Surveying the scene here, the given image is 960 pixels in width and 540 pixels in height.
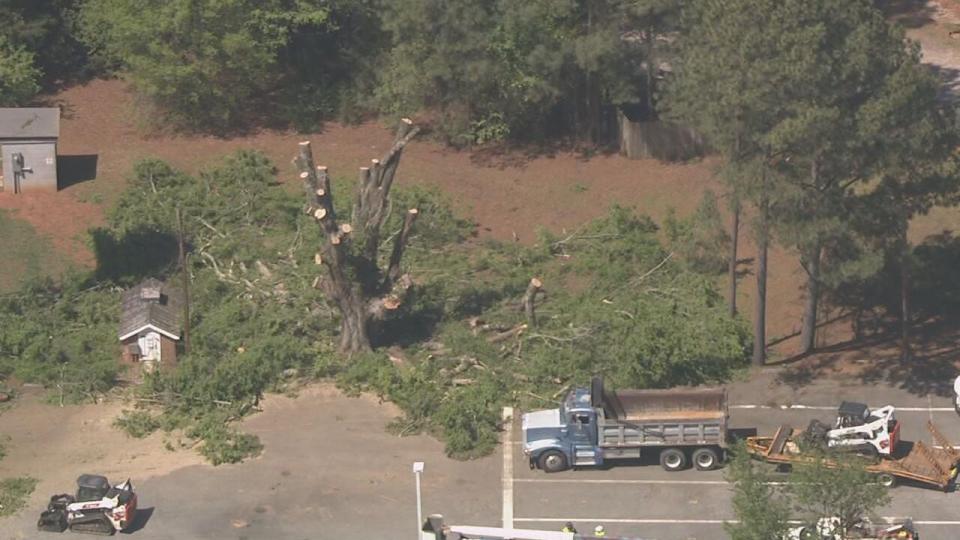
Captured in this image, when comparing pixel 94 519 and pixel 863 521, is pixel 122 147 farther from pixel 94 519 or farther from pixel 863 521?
pixel 863 521

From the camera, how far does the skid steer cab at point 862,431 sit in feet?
123

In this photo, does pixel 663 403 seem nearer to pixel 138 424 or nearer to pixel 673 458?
pixel 673 458

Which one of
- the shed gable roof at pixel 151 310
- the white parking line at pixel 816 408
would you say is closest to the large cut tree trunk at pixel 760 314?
the white parking line at pixel 816 408

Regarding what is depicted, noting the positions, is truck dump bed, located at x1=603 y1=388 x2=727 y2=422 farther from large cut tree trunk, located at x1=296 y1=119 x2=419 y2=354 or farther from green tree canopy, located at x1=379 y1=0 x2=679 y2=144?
green tree canopy, located at x1=379 y1=0 x2=679 y2=144

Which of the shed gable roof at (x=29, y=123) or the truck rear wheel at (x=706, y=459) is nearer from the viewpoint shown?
the truck rear wheel at (x=706, y=459)

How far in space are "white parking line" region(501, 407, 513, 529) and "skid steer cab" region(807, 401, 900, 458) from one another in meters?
6.78

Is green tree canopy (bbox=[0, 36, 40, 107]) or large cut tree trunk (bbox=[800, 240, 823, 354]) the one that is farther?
green tree canopy (bbox=[0, 36, 40, 107])

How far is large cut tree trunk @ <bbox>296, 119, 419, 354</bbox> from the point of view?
42625mm

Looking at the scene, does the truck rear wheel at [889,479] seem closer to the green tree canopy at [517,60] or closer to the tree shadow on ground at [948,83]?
the green tree canopy at [517,60]

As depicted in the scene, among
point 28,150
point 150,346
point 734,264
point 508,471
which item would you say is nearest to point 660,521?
point 508,471

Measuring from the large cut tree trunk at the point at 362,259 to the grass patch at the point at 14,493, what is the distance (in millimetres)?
9097

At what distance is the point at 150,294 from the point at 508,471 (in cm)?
1226

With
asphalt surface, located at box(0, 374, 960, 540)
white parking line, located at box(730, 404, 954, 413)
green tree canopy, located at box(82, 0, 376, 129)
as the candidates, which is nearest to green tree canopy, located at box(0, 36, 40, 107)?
green tree canopy, located at box(82, 0, 376, 129)

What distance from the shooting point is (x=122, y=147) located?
58.9 meters
